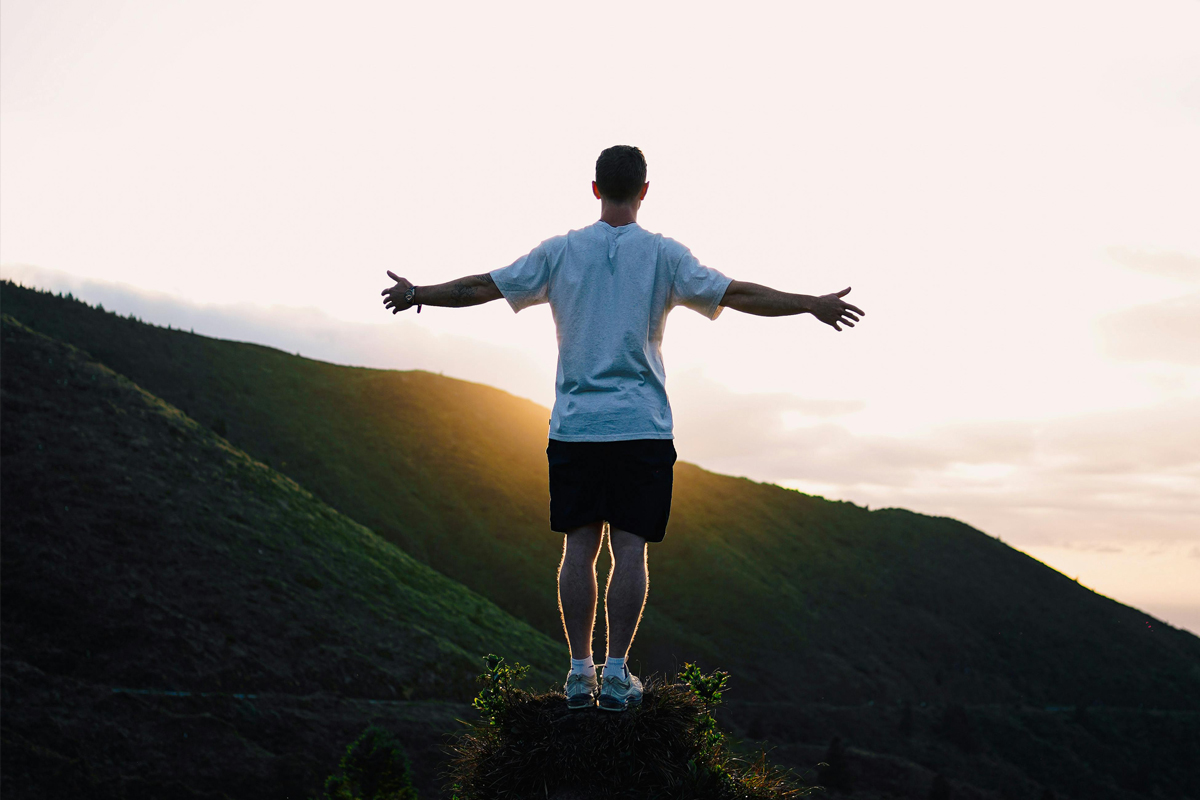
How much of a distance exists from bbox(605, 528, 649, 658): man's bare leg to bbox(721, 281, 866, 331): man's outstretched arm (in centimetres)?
128

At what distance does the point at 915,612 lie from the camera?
221ft

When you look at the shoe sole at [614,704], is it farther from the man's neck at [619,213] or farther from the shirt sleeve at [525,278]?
the man's neck at [619,213]

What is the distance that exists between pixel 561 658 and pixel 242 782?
21809 millimetres

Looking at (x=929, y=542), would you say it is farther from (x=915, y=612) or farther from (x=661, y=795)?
(x=661, y=795)

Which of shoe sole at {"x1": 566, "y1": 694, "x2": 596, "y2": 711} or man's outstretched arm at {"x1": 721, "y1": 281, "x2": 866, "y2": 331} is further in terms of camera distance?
shoe sole at {"x1": 566, "y1": 694, "x2": 596, "y2": 711}

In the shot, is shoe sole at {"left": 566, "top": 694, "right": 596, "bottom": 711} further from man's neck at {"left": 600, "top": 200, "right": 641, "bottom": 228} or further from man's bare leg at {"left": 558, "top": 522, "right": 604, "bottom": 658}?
man's neck at {"left": 600, "top": 200, "right": 641, "bottom": 228}

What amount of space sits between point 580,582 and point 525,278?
160 centimetres

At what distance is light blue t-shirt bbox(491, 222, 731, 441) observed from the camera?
3996 mm

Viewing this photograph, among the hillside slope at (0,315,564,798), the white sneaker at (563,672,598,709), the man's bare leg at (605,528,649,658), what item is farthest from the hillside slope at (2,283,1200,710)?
the man's bare leg at (605,528,649,658)

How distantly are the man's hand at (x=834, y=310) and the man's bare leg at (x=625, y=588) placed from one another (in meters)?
1.41

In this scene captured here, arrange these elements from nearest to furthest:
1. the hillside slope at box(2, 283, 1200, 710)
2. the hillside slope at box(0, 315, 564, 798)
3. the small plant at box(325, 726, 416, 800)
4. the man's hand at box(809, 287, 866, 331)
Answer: the man's hand at box(809, 287, 866, 331), the small plant at box(325, 726, 416, 800), the hillside slope at box(0, 315, 564, 798), the hillside slope at box(2, 283, 1200, 710)

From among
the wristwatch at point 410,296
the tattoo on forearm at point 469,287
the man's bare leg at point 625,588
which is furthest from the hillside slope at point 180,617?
the tattoo on forearm at point 469,287

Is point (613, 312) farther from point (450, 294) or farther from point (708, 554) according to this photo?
point (708, 554)

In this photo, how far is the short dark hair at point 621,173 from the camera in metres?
4.23
